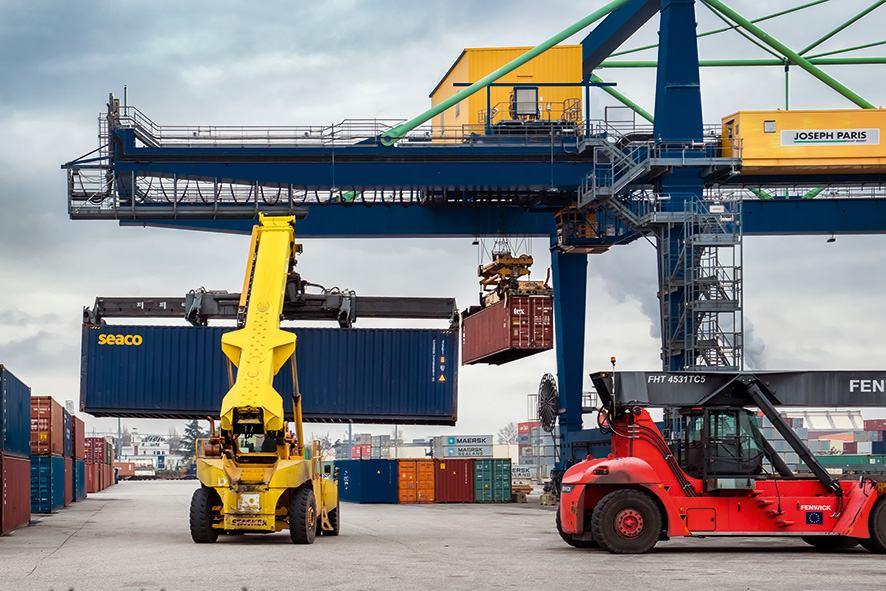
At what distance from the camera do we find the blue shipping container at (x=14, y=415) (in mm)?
22531

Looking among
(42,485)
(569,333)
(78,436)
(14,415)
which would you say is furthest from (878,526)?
(78,436)

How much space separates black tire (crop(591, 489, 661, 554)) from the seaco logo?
48.3 ft

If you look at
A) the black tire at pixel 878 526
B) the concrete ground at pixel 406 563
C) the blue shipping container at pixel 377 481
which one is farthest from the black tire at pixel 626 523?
the blue shipping container at pixel 377 481

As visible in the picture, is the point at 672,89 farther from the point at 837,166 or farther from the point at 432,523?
the point at 432,523

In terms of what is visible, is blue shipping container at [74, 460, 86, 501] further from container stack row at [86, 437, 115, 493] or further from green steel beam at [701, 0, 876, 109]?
green steel beam at [701, 0, 876, 109]

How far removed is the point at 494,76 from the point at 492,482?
21.7 meters

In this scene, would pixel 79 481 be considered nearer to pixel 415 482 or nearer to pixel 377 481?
pixel 377 481

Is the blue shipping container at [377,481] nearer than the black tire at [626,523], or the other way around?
the black tire at [626,523]

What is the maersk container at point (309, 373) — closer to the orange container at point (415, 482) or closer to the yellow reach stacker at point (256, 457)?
the yellow reach stacker at point (256, 457)

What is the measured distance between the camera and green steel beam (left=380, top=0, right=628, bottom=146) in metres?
34.5

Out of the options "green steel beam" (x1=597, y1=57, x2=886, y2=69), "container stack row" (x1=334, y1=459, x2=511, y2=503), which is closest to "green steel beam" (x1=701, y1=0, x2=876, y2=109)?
"green steel beam" (x1=597, y1=57, x2=886, y2=69)

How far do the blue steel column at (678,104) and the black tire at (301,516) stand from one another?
57.1 feet

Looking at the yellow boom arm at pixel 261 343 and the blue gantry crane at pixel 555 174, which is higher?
the blue gantry crane at pixel 555 174

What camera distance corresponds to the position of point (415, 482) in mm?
50219
